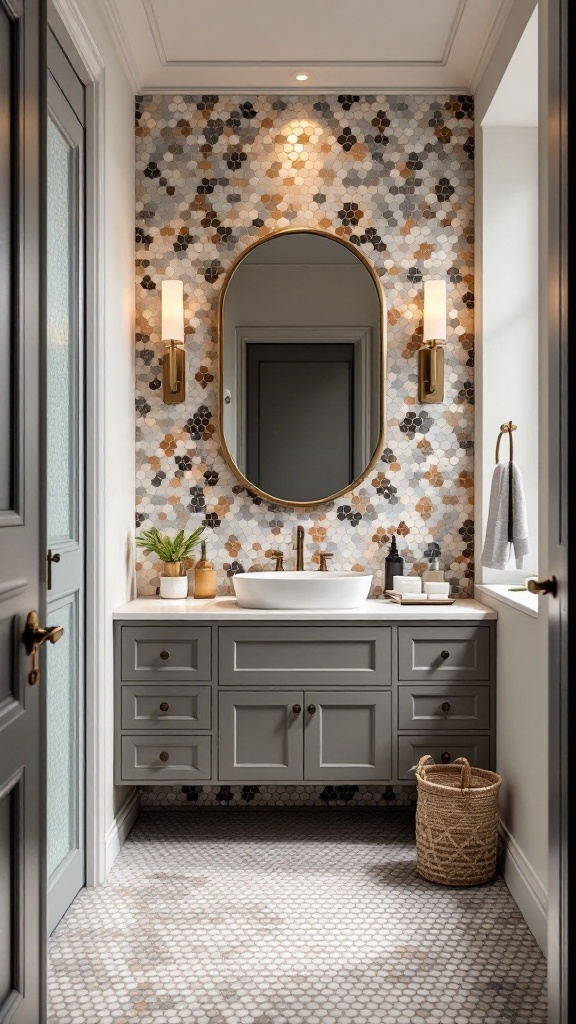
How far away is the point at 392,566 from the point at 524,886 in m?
1.25

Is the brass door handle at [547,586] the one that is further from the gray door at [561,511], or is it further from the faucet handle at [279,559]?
the faucet handle at [279,559]

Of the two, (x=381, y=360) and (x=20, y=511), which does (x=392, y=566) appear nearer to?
(x=381, y=360)

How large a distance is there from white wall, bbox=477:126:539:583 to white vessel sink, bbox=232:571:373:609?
0.61 m

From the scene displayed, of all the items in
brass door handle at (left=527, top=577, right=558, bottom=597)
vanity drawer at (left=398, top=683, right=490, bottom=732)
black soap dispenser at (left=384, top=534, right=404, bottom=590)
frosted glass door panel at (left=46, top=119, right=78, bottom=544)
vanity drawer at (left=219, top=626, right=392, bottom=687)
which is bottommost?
vanity drawer at (left=398, top=683, right=490, bottom=732)

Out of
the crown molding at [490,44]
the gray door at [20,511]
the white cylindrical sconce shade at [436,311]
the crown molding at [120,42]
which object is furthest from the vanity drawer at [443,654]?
the crown molding at [120,42]

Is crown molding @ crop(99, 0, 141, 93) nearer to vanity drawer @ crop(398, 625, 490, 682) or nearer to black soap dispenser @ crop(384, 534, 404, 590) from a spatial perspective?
black soap dispenser @ crop(384, 534, 404, 590)

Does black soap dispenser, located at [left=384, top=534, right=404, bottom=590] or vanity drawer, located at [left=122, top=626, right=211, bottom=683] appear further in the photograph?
black soap dispenser, located at [left=384, top=534, right=404, bottom=590]

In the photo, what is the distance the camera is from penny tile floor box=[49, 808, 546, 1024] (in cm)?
203

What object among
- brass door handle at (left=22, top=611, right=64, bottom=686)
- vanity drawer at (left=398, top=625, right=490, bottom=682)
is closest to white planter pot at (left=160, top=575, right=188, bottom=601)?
vanity drawer at (left=398, top=625, right=490, bottom=682)

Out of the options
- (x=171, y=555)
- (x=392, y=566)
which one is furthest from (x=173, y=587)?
(x=392, y=566)

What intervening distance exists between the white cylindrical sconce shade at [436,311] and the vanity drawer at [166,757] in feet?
5.61
